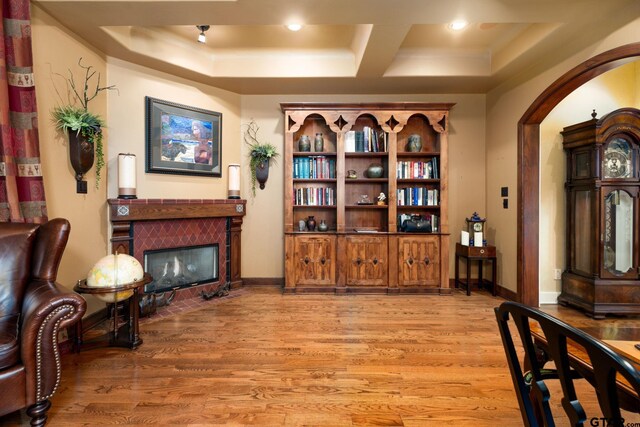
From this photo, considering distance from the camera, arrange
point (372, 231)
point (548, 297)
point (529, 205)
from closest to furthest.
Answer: point (529, 205)
point (548, 297)
point (372, 231)

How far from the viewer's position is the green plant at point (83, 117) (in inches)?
102

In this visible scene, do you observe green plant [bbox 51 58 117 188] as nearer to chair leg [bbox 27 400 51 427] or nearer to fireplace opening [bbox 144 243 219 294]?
fireplace opening [bbox 144 243 219 294]

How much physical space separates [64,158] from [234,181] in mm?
1735

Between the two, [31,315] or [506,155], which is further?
[506,155]

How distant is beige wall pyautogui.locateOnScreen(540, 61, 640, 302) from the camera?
3471mm

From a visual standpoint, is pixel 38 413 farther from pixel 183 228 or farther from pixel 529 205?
pixel 529 205

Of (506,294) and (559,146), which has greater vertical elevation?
(559,146)

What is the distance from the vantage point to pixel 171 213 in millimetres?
3418

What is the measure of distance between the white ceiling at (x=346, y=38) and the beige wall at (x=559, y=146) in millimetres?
698

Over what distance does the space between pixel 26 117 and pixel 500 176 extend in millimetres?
4760

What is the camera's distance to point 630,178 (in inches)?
123

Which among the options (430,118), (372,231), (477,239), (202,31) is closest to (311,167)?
(372,231)

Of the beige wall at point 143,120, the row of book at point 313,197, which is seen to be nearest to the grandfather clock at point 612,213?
the row of book at point 313,197

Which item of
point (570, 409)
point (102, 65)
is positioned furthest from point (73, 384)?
point (102, 65)
